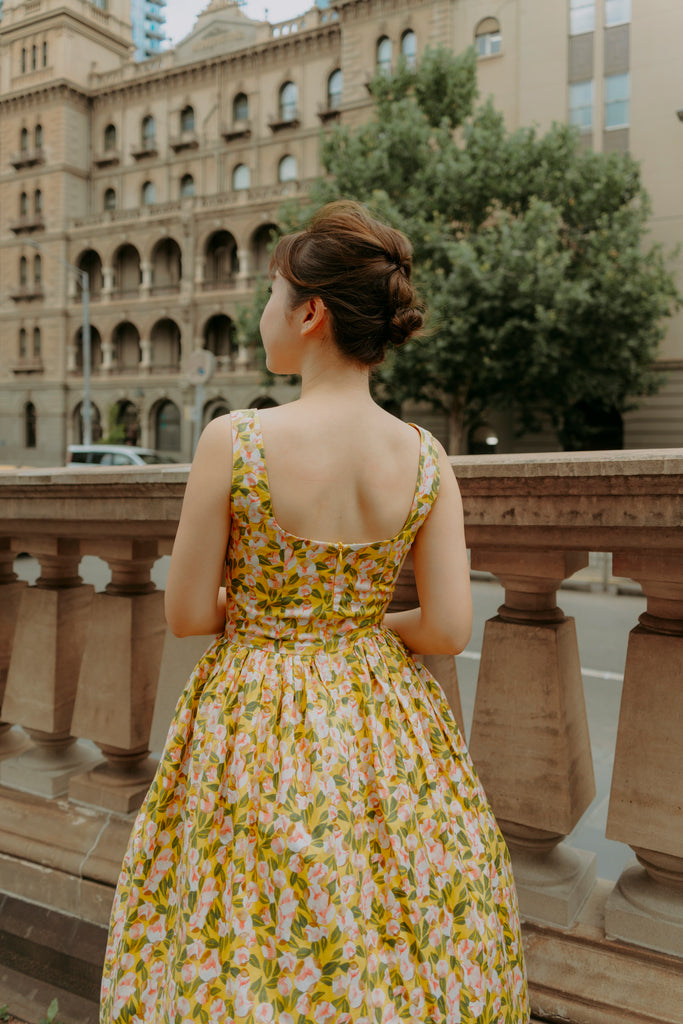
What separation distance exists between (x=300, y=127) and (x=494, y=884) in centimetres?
3383

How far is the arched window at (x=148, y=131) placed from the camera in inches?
1339

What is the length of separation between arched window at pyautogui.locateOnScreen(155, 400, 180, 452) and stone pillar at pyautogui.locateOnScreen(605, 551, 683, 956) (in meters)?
31.8

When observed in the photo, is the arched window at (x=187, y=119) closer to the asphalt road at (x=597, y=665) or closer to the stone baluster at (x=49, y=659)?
the asphalt road at (x=597, y=665)

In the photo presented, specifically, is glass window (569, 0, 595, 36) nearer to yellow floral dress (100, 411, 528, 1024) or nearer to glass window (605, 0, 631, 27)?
glass window (605, 0, 631, 27)

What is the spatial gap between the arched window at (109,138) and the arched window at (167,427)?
12476 mm

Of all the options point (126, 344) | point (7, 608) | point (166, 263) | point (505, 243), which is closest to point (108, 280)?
point (166, 263)

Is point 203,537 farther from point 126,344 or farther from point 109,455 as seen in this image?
point 126,344

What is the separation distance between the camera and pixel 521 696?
1627 millimetres

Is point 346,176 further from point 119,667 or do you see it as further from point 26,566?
point 119,667

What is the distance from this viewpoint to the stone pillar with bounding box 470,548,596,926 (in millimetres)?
1598

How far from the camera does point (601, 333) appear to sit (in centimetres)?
1755

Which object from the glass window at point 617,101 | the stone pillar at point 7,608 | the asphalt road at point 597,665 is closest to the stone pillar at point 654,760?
the asphalt road at point 597,665

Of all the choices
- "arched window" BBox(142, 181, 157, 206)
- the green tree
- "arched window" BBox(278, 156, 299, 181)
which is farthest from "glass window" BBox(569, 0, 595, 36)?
"arched window" BBox(142, 181, 157, 206)

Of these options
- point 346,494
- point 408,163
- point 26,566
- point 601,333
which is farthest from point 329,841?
point 408,163
